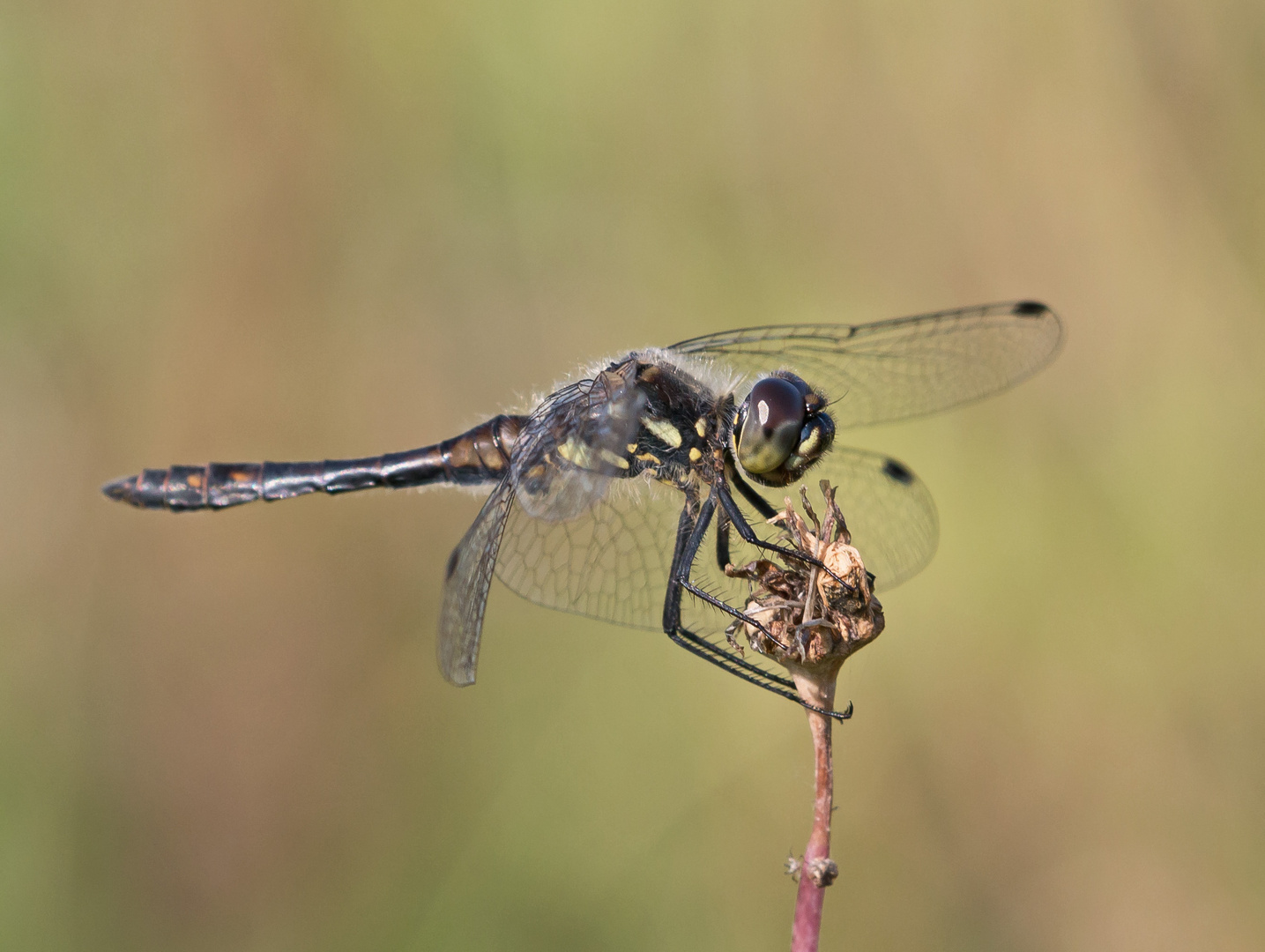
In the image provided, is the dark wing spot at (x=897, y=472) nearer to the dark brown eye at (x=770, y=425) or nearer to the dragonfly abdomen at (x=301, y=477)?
the dark brown eye at (x=770, y=425)

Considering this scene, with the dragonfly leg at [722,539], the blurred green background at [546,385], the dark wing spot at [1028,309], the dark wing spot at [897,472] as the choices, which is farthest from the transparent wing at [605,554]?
the dark wing spot at [1028,309]

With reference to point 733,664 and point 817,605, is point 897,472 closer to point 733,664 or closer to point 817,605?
point 733,664

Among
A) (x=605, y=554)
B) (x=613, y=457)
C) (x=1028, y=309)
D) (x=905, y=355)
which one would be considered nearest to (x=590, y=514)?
(x=605, y=554)

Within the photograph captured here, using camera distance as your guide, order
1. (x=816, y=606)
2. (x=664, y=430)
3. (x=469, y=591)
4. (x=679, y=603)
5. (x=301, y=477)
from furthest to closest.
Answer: (x=301, y=477) < (x=664, y=430) < (x=679, y=603) < (x=469, y=591) < (x=816, y=606)

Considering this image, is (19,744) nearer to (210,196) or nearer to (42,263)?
(42,263)

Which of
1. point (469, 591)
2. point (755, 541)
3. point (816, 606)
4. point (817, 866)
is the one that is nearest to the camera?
point (817, 866)

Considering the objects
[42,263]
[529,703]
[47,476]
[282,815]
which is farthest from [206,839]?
[42,263]

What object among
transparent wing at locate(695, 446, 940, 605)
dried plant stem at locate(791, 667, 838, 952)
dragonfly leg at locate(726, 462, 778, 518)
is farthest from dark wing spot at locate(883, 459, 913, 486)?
dried plant stem at locate(791, 667, 838, 952)
